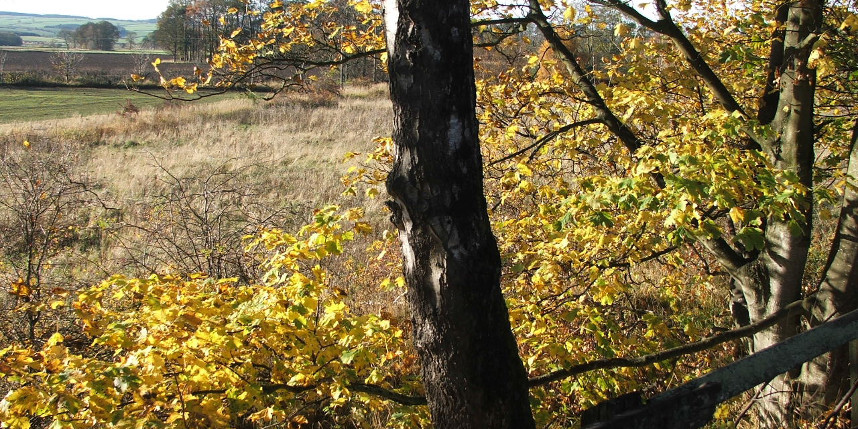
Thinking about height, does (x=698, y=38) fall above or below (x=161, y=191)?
above

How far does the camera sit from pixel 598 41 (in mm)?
6918

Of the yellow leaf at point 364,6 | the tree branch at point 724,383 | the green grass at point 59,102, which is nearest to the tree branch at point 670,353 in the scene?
the tree branch at point 724,383

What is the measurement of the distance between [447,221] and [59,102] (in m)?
38.8

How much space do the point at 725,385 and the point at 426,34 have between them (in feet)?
4.71

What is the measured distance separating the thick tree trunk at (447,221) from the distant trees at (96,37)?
109m

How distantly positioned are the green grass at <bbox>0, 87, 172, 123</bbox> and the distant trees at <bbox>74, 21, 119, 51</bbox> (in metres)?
62.8

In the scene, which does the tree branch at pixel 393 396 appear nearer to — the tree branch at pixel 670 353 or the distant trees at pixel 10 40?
the tree branch at pixel 670 353

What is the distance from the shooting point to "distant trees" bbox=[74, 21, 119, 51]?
9306 cm

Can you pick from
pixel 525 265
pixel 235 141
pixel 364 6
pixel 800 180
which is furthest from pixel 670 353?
pixel 235 141

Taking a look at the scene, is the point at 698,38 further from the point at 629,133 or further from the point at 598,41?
the point at 598,41

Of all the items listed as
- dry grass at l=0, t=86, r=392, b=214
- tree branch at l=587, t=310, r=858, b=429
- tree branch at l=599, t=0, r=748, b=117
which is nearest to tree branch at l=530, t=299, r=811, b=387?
tree branch at l=587, t=310, r=858, b=429

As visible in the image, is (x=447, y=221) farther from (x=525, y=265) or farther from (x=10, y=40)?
(x=10, y=40)

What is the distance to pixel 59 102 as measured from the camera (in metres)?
33.2

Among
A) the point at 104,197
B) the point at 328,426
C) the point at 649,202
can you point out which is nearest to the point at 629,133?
the point at 649,202
